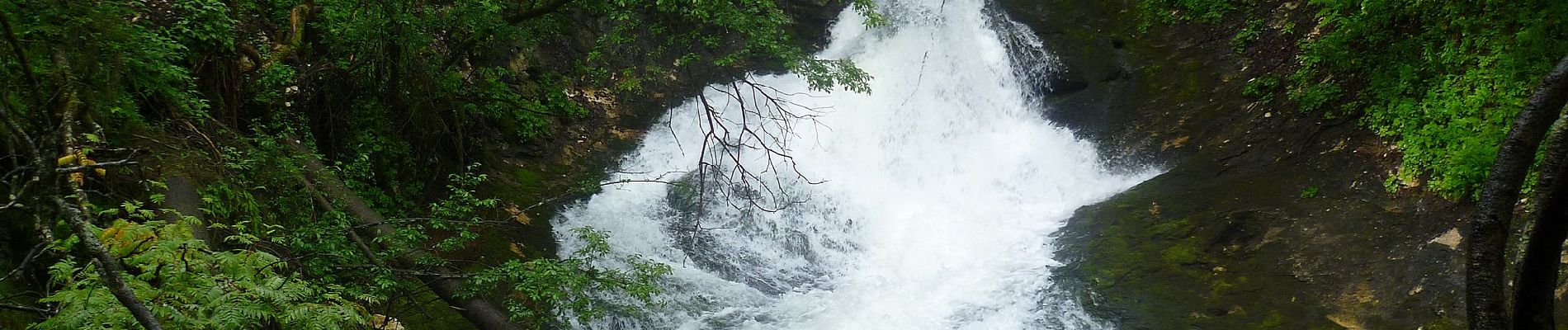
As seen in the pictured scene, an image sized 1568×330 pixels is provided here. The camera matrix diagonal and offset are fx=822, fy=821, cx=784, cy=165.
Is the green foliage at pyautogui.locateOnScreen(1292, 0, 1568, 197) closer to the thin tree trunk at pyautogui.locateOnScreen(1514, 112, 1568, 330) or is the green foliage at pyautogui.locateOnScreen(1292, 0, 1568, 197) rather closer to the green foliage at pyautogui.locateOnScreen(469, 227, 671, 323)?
the thin tree trunk at pyautogui.locateOnScreen(1514, 112, 1568, 330)

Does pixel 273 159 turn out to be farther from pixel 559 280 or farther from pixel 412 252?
pixel 559 280

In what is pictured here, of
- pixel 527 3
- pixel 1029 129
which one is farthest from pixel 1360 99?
pixel 527 3

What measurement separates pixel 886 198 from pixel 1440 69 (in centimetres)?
573

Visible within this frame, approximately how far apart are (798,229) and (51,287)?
692 centimetres

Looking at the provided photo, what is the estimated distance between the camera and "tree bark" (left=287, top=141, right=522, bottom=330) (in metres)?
5.39

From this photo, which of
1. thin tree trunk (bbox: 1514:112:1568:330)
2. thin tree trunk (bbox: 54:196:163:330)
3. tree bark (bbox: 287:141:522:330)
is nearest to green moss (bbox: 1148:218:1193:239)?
thin tree trunk (bbox: 1514:112:1568:330)

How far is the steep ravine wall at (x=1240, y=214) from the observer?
6129 mm

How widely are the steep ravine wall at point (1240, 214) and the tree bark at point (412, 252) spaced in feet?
16.1

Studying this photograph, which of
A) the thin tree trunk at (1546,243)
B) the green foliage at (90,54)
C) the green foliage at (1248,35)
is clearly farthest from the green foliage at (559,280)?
the green foliage at (1248,35)

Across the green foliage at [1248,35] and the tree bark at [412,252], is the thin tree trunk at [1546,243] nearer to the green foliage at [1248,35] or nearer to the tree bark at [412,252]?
the tree bark at [412,252]

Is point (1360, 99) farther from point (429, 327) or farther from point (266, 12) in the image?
point (266, 12)

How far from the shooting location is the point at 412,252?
561 cm

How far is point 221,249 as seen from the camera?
A: 4477 mm

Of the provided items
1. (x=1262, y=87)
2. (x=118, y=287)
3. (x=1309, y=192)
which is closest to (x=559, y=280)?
(x=118, y=287)
